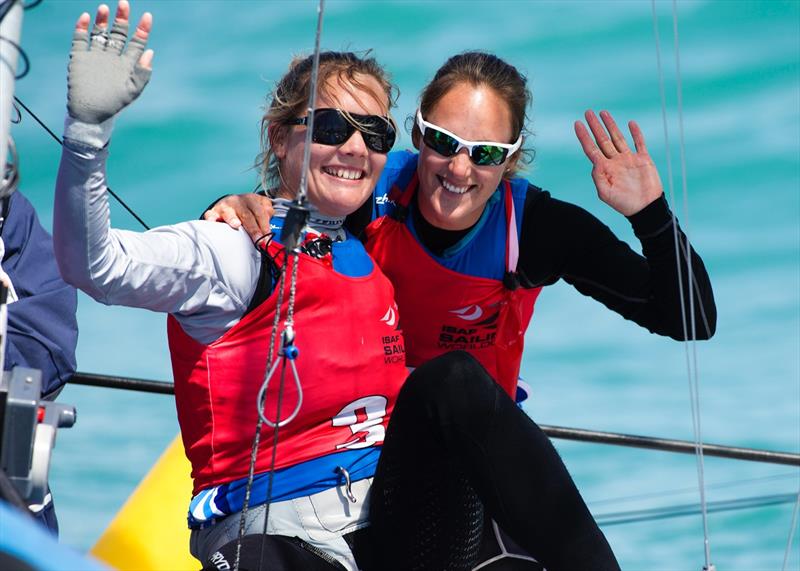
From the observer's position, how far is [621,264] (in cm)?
218

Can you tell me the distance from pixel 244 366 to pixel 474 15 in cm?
961

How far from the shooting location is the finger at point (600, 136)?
2.25 metres

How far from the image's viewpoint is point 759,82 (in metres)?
10.5

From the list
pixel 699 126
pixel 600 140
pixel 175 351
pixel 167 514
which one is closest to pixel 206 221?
pixel 175 351

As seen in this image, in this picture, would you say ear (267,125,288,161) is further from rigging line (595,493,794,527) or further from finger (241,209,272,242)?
rigging line (595,493,794,527)

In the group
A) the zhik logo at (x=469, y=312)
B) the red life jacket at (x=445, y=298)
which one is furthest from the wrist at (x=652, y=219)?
the zhik logo at (x=469, y=312)

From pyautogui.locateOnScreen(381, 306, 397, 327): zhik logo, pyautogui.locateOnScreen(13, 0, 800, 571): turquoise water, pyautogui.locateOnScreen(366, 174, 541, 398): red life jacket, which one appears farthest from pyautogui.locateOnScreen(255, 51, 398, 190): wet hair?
pyautogui.locateOnScreen(13, 0, 800, 571): turquoise water

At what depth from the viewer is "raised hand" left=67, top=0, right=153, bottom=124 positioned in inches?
56.6

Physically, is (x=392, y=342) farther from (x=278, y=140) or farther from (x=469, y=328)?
(x=278, y=140)

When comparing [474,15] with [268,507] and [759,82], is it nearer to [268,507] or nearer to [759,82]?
[759,82]

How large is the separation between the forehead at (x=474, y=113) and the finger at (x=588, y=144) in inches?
7.0

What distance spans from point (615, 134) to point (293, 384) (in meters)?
0.84

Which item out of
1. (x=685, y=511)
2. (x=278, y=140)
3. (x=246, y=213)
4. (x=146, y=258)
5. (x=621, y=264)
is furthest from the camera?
(x=685, y=511)

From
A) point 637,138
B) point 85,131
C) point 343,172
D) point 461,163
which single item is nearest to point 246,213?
point 343,172
